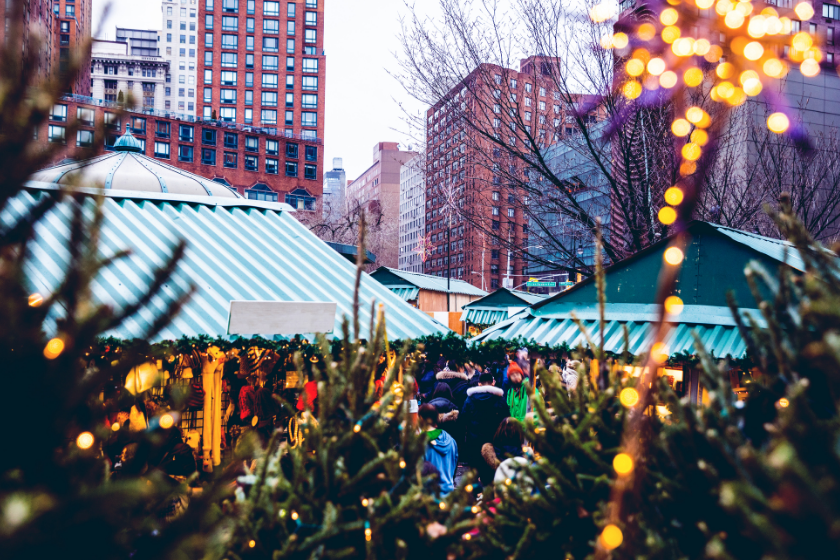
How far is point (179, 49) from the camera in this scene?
101 meters

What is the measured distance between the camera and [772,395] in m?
2.42

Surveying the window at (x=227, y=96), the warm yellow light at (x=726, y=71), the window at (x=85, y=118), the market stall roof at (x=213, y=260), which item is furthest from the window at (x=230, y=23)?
the window at (x=85, y=118)

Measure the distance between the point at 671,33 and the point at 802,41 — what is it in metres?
0.84

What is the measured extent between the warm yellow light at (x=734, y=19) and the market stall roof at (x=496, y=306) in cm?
1675

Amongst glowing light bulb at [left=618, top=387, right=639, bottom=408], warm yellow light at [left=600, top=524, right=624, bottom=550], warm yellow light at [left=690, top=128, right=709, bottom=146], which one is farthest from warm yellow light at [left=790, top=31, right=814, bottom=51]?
warm yellow light at [left=600, top=524, right=624, bottom=550]

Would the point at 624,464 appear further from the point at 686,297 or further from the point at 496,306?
the point at 496,306

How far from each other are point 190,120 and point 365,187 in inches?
3146

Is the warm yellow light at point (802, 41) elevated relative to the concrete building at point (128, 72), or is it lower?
lower

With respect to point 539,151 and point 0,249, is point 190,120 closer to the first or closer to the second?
point 539,151

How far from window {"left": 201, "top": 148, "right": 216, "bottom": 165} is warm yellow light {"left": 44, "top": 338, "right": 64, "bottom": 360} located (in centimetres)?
7171

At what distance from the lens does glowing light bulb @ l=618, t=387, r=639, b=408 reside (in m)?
2.94

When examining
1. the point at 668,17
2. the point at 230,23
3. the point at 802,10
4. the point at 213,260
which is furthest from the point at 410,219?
the point at 802,10

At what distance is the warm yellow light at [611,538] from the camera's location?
7.46ft

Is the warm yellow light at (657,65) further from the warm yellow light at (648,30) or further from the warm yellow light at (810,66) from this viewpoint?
the warm yellow light at (810,66)
